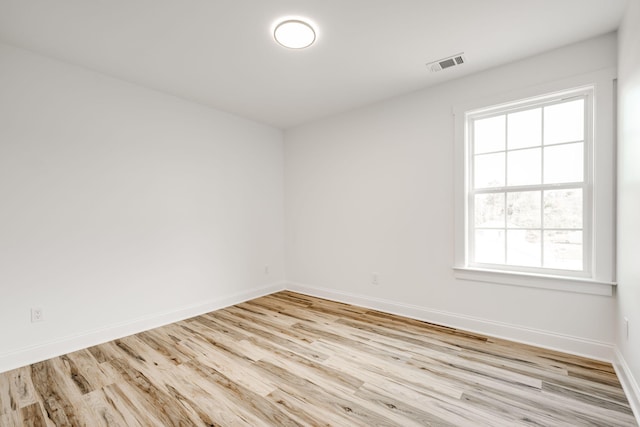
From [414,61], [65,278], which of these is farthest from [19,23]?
[414,61]

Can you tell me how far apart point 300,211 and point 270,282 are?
46.3 inches

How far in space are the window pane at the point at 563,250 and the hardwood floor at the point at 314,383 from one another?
0.74m

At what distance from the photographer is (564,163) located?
2.49m

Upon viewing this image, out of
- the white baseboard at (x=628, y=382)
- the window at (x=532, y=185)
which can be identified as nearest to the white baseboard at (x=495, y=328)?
the white baseboard at (x=628, y=382)

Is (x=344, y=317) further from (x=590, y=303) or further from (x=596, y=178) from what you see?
(x=596, y=178)

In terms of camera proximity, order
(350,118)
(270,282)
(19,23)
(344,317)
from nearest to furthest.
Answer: (19,23) → (344,317) → (350,118) → (270,282)

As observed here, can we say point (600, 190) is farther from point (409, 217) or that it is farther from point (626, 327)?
point (409, 217)

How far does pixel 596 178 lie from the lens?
2270 millimetres

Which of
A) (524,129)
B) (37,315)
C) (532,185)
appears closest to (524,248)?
(532,185)

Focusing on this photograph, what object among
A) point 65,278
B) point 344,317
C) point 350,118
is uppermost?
point 350,118

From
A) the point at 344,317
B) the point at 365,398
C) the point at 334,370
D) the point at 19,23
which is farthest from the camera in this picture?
the point at 344,317

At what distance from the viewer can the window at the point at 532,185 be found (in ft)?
7.98

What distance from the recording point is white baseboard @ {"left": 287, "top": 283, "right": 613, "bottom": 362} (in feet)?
7.61

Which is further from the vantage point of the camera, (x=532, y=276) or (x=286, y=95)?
(x=286, y=95)
